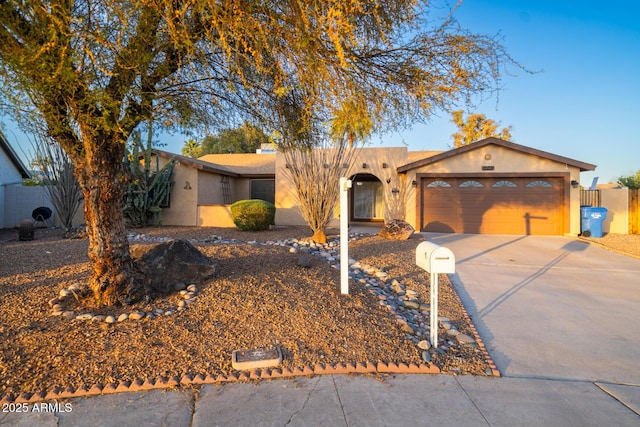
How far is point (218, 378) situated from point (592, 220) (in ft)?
50.1

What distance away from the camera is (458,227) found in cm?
1495

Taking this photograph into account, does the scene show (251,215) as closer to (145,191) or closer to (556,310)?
(145,191)

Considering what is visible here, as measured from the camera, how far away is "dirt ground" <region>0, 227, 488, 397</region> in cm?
349

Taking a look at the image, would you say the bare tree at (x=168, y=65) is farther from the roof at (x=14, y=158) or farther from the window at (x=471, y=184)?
the roof at (x=14, y=158)

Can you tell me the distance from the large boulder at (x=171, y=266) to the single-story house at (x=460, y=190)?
750cm

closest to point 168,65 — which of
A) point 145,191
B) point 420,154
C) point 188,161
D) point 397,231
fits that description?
point 397,231

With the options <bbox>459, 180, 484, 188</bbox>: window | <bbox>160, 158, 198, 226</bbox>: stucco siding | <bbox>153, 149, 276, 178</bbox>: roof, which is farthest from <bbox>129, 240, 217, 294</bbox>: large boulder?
<bbox>459, 180, 484, 188</bbox>: window

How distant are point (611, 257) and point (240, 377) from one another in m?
10.4

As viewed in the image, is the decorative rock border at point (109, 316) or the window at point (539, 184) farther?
the window at point (539, 184)

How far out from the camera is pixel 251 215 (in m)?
12.9

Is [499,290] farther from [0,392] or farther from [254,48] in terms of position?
[0,392]

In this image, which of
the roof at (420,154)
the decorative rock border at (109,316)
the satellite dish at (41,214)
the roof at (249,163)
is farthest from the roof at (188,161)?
the decorative rock border at (109,316)

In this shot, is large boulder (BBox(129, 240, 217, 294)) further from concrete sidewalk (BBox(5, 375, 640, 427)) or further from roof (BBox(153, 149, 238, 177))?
roof (BBox(153, 149, 238, 177))

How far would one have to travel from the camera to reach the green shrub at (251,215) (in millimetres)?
12922
